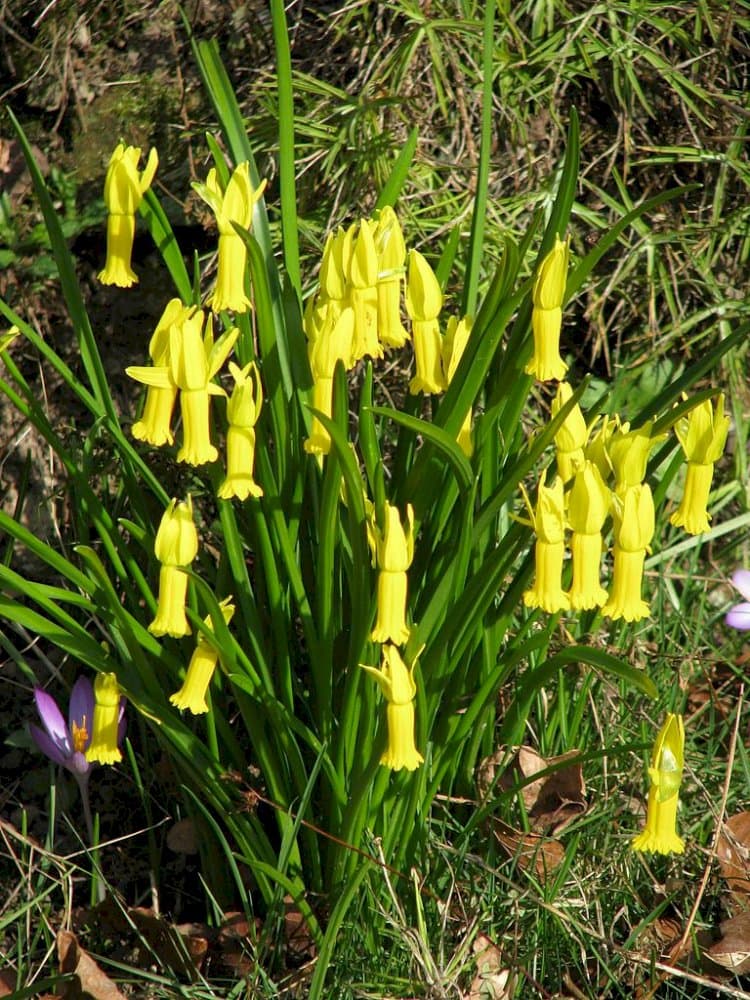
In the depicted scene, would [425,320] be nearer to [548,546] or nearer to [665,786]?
[548,546]

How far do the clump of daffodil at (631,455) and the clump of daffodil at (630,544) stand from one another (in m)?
0.01

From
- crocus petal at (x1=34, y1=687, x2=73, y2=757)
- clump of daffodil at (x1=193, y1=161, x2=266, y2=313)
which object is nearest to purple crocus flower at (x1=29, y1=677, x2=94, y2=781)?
crocus petal at (x1=34, y1=687, x2=73, y2=757)

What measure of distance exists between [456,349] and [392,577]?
1.20ft

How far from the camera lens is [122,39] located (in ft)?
7.98

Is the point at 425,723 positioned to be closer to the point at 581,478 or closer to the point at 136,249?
the point at 581,478

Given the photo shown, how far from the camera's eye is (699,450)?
1350mm

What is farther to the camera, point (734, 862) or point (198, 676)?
point (734, 862)

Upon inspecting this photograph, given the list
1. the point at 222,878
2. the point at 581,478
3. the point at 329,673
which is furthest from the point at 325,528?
the point at 222,878

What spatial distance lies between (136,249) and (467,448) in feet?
3.89

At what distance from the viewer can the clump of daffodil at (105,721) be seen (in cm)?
147

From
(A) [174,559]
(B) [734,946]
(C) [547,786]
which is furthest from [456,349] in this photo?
(B) [734,946]

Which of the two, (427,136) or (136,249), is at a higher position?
(427,136)

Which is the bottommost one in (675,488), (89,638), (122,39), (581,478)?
(675,488)

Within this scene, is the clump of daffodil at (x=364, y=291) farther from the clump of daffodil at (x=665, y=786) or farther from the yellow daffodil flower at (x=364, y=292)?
the clump of daffodil at (x=665, y=786)
